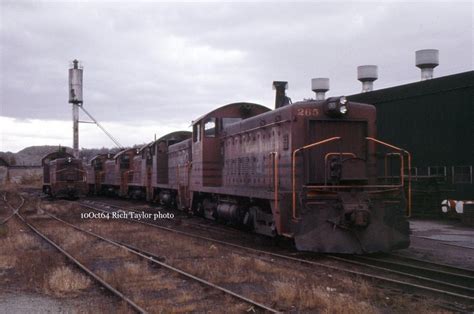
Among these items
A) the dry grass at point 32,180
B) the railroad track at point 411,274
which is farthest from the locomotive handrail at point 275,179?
the dry grass at point 32,180

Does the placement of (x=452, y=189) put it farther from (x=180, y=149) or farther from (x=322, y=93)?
(x=322, y=93)

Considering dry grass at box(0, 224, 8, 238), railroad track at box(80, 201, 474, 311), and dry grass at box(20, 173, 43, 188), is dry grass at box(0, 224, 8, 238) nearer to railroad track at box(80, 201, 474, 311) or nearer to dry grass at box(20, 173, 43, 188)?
railroad track at box(80, 201, 474, 311)

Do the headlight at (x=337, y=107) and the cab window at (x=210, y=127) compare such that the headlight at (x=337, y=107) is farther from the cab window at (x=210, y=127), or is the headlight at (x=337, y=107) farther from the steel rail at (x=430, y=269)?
the cab window at (x=210, y=127)

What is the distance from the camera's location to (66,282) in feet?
28.9

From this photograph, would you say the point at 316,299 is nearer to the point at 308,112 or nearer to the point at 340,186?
the point at 340,186

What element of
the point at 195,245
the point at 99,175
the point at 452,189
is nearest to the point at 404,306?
the point at 195,245

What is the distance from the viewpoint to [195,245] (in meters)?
13.3

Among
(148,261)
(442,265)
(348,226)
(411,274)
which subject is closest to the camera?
(411,274)

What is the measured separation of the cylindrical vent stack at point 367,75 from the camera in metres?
31.0

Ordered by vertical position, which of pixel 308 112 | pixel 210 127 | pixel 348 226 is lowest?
pixel 348 226

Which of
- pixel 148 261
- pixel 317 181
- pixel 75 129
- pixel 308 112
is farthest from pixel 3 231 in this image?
pixel 75 129

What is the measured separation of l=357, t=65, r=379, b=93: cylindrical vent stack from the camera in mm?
31000

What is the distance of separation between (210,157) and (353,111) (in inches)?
242

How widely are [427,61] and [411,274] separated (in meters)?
20.9
